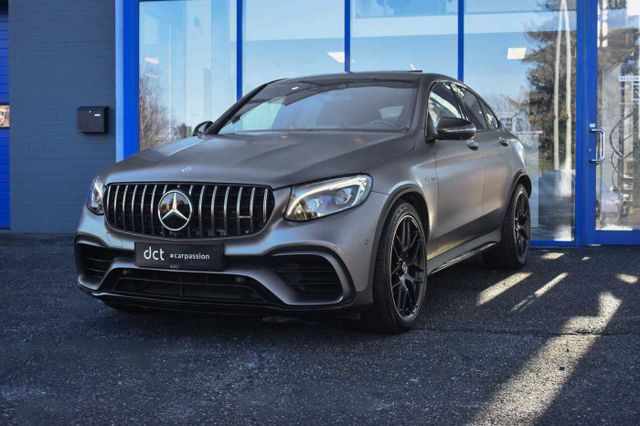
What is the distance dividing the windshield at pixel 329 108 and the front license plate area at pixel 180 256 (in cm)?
146

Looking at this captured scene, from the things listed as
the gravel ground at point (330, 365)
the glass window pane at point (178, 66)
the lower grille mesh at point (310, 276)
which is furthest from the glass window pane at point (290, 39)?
the lower grille mesh at point (310, 276)

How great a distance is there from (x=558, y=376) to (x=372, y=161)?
1.43 meters

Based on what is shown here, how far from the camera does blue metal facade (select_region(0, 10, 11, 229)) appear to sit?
11.4 meters

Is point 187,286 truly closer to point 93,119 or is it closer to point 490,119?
point 490,119

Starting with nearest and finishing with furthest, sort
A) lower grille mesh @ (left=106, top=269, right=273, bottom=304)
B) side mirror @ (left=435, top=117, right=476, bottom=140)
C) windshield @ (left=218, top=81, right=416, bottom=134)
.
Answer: lower grille mesh @ (left=106, top=269, right=273, bottom=304) → side mirror @ (left=435, top=117, right=476, bottom=140) → windshield @ (left=218, top=81, right=416, bottom=134)

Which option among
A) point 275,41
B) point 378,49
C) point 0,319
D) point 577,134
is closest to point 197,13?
point 275,41

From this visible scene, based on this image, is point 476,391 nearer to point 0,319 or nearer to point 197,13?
point 0,319

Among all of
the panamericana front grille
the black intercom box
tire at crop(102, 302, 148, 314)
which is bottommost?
tire at crop(102, 302, 148, 314)

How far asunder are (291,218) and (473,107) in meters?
2.93

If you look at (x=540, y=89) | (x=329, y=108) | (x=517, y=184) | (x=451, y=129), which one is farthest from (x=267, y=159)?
(x=540, y=89)

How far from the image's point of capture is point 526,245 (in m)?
6.91

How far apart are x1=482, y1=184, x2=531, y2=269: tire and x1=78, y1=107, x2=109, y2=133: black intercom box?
579 cm

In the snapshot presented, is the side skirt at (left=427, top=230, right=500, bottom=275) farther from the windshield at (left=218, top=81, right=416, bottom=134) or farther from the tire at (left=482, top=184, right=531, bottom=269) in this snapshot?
the windshield at (left=218, top=81, right=416, bottom=134)

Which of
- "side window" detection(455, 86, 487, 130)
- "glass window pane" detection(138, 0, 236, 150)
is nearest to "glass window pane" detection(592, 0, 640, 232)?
"side window" detection(455, 86, 487, 130)
